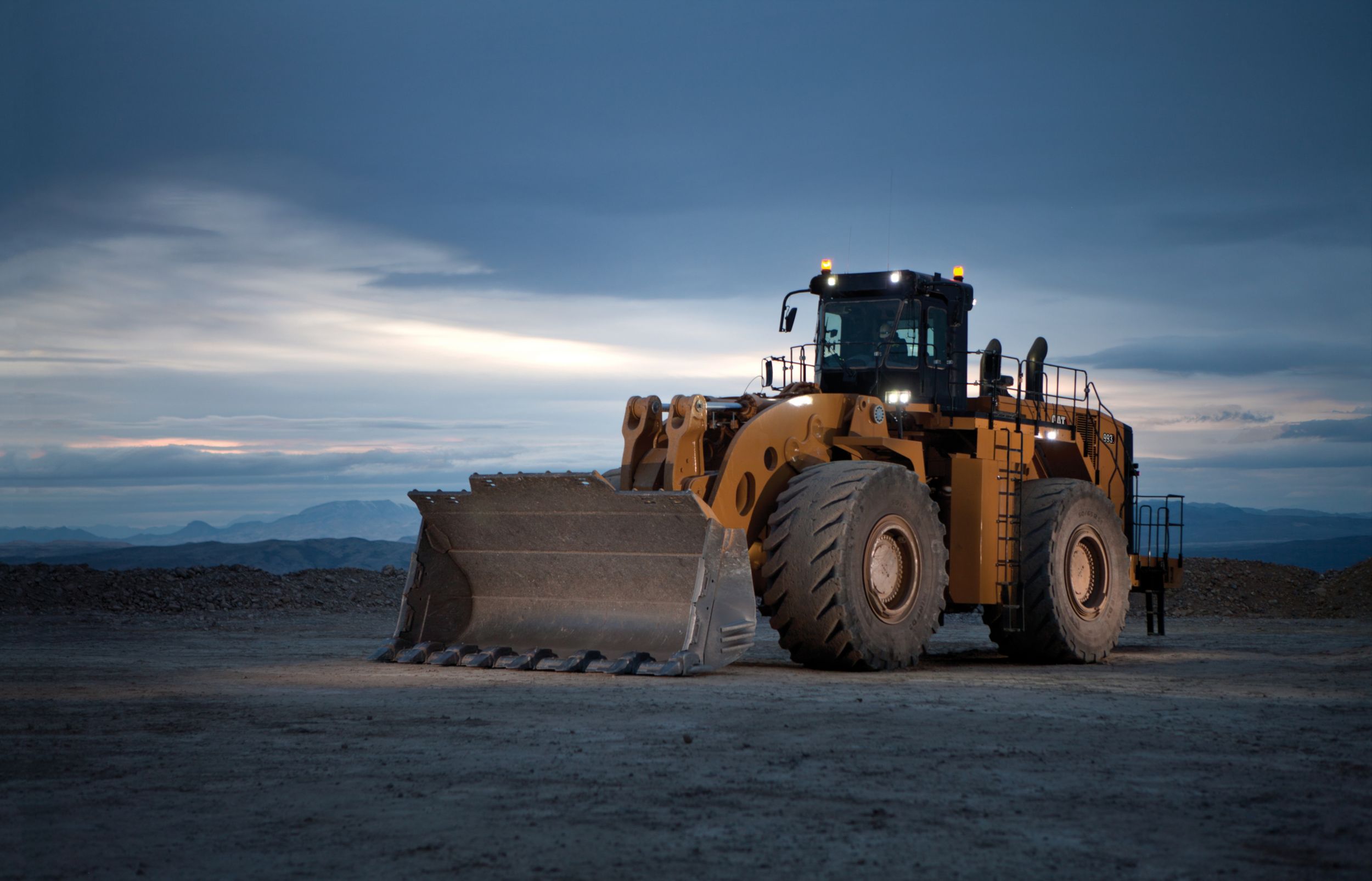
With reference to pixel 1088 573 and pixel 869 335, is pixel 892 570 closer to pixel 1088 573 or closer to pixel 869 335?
pixel 869 335

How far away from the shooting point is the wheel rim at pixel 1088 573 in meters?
14.5

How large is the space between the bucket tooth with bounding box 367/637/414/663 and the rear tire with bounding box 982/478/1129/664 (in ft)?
20.4

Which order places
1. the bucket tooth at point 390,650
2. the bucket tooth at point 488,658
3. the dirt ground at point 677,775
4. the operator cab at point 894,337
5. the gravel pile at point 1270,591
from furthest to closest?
the gravel pile at point 1270,591 < the operator cab at point 894,337 < the bucket tooth at point 390,650 < the bucket tooth at point 488,658 < the dirt ground at point 677,775

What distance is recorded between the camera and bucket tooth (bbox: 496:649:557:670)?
457 inches

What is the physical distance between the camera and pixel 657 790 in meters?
6.28

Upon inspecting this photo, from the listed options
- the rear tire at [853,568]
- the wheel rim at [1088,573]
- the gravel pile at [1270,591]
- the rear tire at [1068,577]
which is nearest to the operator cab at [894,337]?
the rear tire at [1068,577]

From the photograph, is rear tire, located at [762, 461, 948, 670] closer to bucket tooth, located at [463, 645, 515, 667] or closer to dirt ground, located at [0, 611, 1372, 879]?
dirt ground, located at [0, 611, 1372, 879]

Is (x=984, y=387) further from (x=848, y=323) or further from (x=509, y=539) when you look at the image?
(x=509, y=539)

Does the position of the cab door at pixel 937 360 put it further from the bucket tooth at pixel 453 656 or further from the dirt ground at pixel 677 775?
the bucket tooth at pixel 453 656

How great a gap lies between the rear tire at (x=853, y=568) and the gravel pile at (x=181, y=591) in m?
12.7

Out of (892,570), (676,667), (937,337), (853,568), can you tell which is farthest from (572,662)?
(937,337)

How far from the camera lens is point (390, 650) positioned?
41.1 feet

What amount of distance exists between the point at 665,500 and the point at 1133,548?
8747mm

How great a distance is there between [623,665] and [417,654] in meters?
2.26
